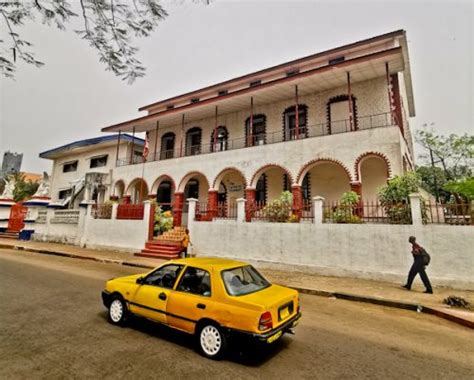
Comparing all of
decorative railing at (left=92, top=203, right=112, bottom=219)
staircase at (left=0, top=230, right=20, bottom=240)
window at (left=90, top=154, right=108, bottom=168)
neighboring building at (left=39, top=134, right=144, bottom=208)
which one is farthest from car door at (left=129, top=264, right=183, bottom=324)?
window at (left=90, top=154, right=108, bottom=168)

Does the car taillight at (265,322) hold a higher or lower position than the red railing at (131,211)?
lower

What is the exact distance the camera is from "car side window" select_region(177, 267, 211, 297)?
394cm

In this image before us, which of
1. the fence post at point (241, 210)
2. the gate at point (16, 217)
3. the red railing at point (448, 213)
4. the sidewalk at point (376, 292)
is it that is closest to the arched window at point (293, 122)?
the fence post at point (241, 210)

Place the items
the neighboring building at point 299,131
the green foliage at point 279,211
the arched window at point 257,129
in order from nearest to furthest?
1. the green foliage at point 279,211
2. the neighboring building at point 299,131
3. the arched window at point 257,129

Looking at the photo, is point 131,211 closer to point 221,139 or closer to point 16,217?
point 221,139

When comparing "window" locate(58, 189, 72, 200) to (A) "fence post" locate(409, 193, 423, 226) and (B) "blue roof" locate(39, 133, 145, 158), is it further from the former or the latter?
(A) "fence post" locate(409, 193, 423, 226)

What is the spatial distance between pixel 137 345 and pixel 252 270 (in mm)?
2053

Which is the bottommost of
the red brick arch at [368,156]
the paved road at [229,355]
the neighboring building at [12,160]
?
A: the paved road at [229,355]

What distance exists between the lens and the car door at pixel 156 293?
13.7 ft

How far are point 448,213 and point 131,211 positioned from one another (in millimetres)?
14622

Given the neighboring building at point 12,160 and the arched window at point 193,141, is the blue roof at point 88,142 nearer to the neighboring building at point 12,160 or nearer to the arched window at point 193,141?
the arched window at point 193,141

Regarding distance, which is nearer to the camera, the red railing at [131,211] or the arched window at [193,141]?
the red railing at [131,211]

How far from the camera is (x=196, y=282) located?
409 cm

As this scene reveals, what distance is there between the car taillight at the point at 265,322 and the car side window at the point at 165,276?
62.9 inches
